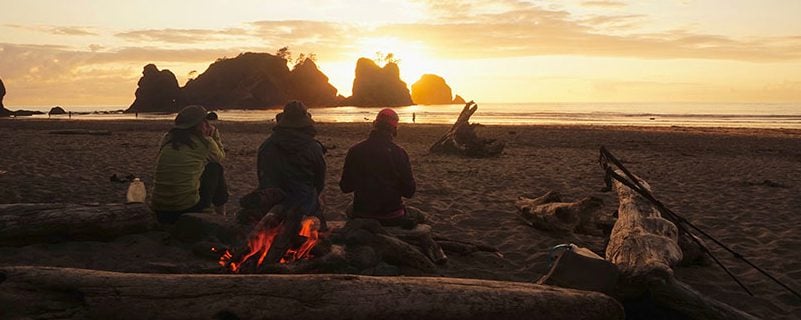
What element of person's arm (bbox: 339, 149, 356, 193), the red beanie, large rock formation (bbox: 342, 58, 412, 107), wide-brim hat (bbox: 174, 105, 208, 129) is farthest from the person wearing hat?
large rock formation (bbox: 342, 58, 412, 107)

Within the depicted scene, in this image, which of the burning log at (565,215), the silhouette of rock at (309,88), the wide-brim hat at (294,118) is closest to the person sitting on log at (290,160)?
the wide-brim hat at (294,118)

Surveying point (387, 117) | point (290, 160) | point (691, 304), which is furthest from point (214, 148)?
point (691, 304)

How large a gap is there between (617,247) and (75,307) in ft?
16.3

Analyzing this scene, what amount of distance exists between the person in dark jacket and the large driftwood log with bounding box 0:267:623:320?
94.7 inches

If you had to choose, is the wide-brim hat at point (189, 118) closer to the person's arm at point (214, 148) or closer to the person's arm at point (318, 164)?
the person's arm at point (214, 148)

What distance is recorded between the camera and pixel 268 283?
3.62 meters

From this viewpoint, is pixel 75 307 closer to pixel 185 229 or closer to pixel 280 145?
pixel 280 145

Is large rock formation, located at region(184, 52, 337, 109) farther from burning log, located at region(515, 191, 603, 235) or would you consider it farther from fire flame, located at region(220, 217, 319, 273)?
fire flame, located at region(220, 217, 319, 273)

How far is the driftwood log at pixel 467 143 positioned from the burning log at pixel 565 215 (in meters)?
10.8

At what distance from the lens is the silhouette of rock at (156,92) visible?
411 ft

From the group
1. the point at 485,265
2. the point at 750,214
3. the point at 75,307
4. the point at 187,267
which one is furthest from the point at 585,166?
the point at 75,307

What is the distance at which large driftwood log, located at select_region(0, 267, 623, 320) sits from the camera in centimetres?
342

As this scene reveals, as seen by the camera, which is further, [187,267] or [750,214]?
[750,214]

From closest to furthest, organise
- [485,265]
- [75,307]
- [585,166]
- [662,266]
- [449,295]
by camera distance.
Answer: [75,307] < [449,295] < [662,266] < [485,265] < [585,166]
